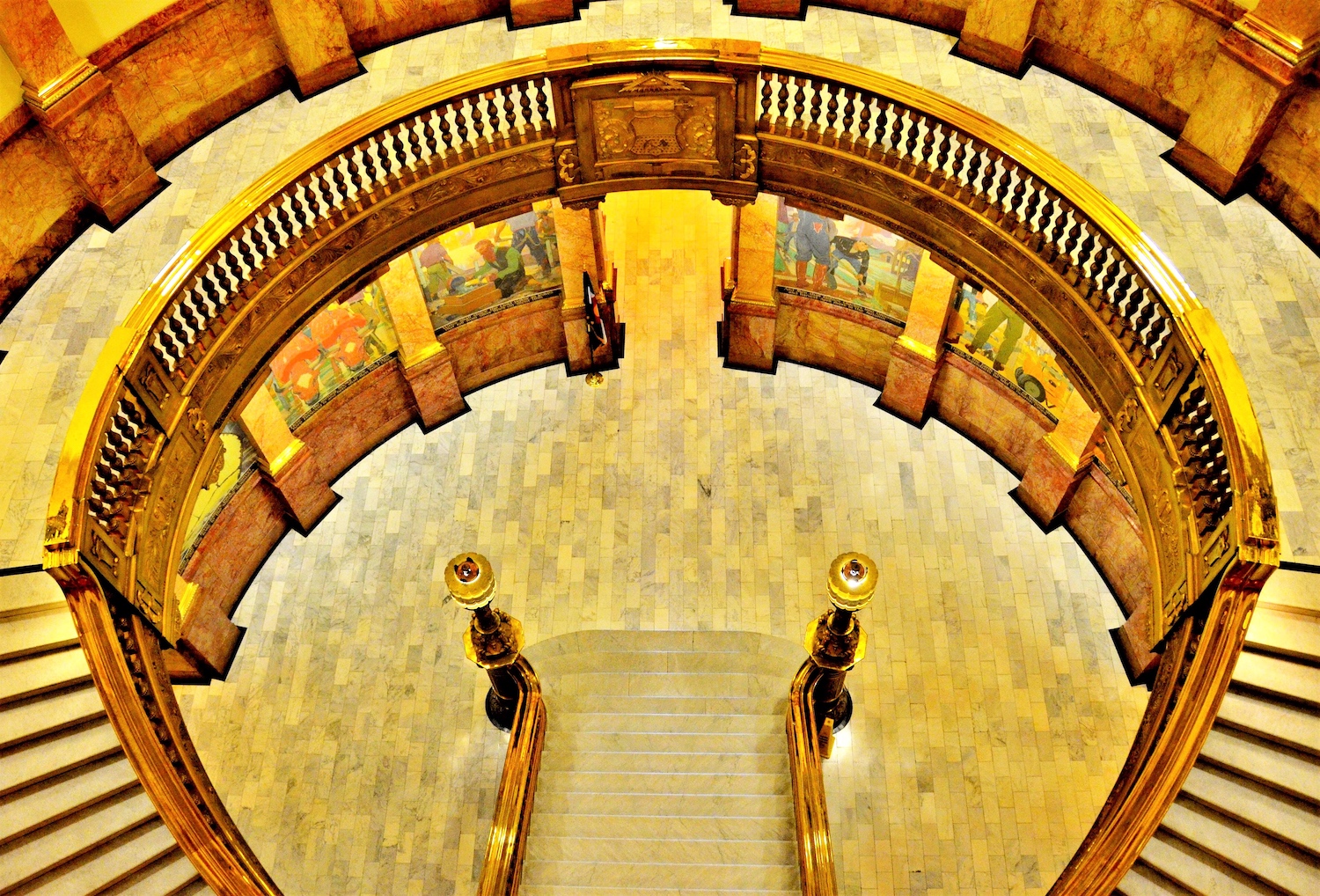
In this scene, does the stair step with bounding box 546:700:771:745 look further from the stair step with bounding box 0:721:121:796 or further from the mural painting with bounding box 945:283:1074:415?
the mural painting with bounding box 945:283:1074:415

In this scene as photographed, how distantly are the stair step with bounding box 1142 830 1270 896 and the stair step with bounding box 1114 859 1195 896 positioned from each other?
0.11 feet

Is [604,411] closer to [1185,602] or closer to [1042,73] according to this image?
[1042,73]

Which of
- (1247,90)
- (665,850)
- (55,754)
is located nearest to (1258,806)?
(665,850)

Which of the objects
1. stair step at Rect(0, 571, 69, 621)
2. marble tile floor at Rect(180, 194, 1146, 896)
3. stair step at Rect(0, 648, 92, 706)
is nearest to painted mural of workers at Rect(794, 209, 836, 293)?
marble tile floor at Rect(180, 194, 1146, 896)

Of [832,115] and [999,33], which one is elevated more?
[999,33]

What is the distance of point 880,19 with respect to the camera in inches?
458

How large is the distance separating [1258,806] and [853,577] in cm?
323

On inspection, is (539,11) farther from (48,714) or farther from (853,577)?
(48,714)

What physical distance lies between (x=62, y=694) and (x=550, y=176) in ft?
21.8

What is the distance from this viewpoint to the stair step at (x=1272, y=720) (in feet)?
25.5

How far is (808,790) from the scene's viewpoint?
10.4 metres

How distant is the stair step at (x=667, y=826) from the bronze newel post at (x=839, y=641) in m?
1.21

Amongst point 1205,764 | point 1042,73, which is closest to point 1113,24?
point 1042,73

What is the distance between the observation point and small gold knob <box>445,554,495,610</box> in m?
9.42
